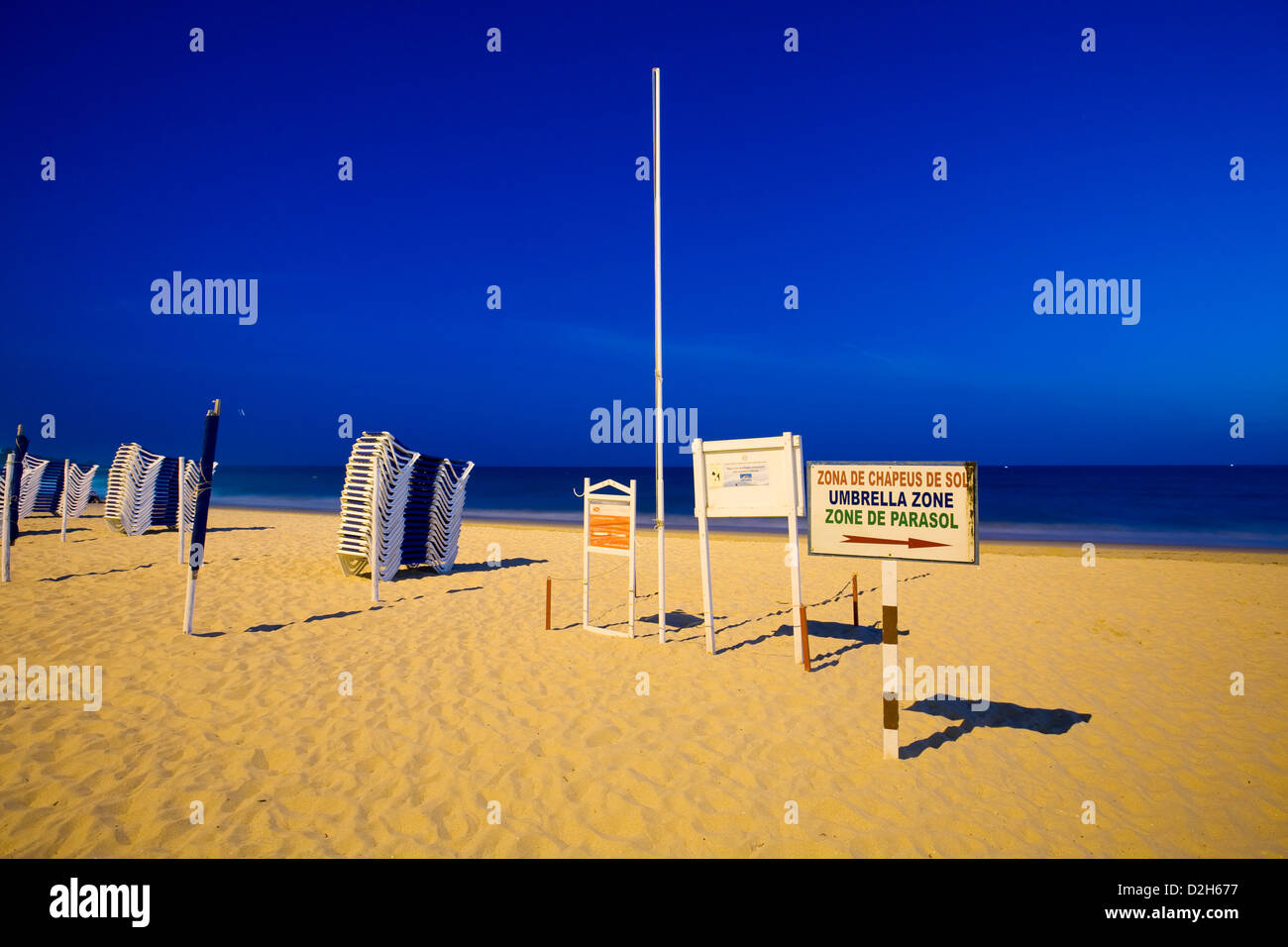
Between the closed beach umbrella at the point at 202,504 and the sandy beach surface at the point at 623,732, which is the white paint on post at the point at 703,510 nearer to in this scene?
the sandy beach surface at the point at 623,732

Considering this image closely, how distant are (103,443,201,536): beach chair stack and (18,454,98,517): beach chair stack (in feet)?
4.54

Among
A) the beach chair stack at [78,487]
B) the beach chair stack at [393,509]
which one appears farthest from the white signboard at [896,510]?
the beach chair stack at [78,487]

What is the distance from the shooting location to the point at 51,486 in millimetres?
28562

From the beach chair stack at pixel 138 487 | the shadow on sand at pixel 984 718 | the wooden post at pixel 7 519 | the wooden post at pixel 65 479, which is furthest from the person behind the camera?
the beach chair stack at pixel 138 487

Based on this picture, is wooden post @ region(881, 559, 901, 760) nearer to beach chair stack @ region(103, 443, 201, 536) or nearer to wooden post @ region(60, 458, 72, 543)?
beach chair stack @ region(103, 443, 201, 536)

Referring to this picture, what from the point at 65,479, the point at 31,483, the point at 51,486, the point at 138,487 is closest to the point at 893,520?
the point at 138,487

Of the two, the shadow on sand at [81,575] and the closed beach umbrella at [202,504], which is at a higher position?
the closed beach umbrella at [202,504]

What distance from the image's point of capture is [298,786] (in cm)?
518

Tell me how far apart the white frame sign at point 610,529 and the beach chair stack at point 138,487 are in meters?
18.4

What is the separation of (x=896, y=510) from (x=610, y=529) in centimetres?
515

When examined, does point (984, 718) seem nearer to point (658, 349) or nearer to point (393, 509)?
point (658, 349)

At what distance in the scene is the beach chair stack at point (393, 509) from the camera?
13.5 meters

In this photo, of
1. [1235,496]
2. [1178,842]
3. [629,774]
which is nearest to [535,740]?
[629,774]
